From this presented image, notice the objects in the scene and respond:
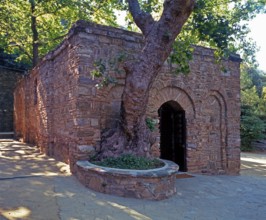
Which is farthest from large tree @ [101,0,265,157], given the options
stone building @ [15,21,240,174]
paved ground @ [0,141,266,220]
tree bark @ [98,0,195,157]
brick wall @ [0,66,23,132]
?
brick wall @ [0,66,23,132]

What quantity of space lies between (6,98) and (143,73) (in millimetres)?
15235

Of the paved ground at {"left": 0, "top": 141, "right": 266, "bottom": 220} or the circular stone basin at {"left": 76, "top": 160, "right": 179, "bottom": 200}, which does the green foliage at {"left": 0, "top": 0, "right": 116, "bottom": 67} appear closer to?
the paved ground at {"left": 0, "top": 141, "right": 266, "bottom": 220}

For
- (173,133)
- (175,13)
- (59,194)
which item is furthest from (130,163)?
(173,133)

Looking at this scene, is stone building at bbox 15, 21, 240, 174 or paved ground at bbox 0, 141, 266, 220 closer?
paved ground at bbox 0, 141, 266, 220

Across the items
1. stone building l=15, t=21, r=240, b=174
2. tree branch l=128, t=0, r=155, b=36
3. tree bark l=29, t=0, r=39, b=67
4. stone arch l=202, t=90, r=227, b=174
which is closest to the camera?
tree branch l=128, t=0, r=155, b=36

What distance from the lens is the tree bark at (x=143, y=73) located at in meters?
6.04

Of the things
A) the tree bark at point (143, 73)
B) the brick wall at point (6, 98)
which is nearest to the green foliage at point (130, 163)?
the tree bark at point (143, 73)

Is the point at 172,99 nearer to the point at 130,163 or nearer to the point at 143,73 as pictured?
the point at 143,73

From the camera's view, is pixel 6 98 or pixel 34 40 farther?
pixel 6 98

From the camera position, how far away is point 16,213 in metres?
4.02

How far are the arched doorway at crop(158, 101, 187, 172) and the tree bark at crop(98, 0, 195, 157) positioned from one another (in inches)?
96.4

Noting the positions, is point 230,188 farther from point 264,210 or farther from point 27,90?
point 27,90

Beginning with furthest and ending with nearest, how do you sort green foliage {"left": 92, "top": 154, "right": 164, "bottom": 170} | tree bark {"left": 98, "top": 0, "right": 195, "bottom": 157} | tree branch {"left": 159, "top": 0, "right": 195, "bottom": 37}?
tree bark {"left": 98, "top": 0, "right": 195, "bottom": 157}
tree branch {"left": 159, "top": 0, "right": 195, "bottom": 37}
green foliage {"left": 92, "top": 154, "right": 164, "bottom": 170}

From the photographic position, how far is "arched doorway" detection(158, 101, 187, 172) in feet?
28.1
